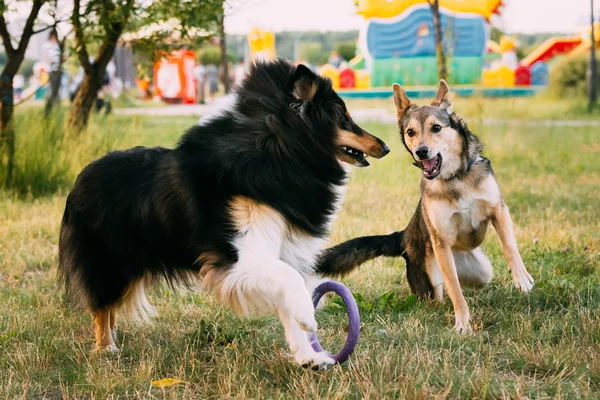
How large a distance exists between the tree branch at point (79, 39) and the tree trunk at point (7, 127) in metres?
0.91

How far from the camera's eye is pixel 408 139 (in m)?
5.22

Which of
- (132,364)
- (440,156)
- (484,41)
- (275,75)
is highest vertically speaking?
(484,41)

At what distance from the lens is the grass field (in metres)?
3.63

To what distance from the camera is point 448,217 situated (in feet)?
16.1

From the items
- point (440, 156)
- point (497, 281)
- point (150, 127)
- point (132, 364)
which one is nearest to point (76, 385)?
point (132, 364)

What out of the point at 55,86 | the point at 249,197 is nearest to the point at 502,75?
the point at 55,86

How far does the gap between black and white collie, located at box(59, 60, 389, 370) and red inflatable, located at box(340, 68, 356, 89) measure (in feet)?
86.0

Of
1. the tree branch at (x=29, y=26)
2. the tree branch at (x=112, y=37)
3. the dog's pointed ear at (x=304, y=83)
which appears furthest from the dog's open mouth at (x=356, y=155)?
the tree branch at (x=29, y=26)

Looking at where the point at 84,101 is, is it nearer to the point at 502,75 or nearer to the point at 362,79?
the point at 362,79

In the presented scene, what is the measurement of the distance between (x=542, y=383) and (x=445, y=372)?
18.4 inches

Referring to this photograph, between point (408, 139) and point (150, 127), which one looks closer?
point (408, 139)

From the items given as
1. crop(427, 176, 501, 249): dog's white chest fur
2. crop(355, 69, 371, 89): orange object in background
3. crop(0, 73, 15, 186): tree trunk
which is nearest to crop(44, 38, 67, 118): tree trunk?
crop(0, 73, 15, 186): tree trunk

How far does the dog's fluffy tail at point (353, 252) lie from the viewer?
534cm

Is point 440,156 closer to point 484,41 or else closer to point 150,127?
point 150,127
